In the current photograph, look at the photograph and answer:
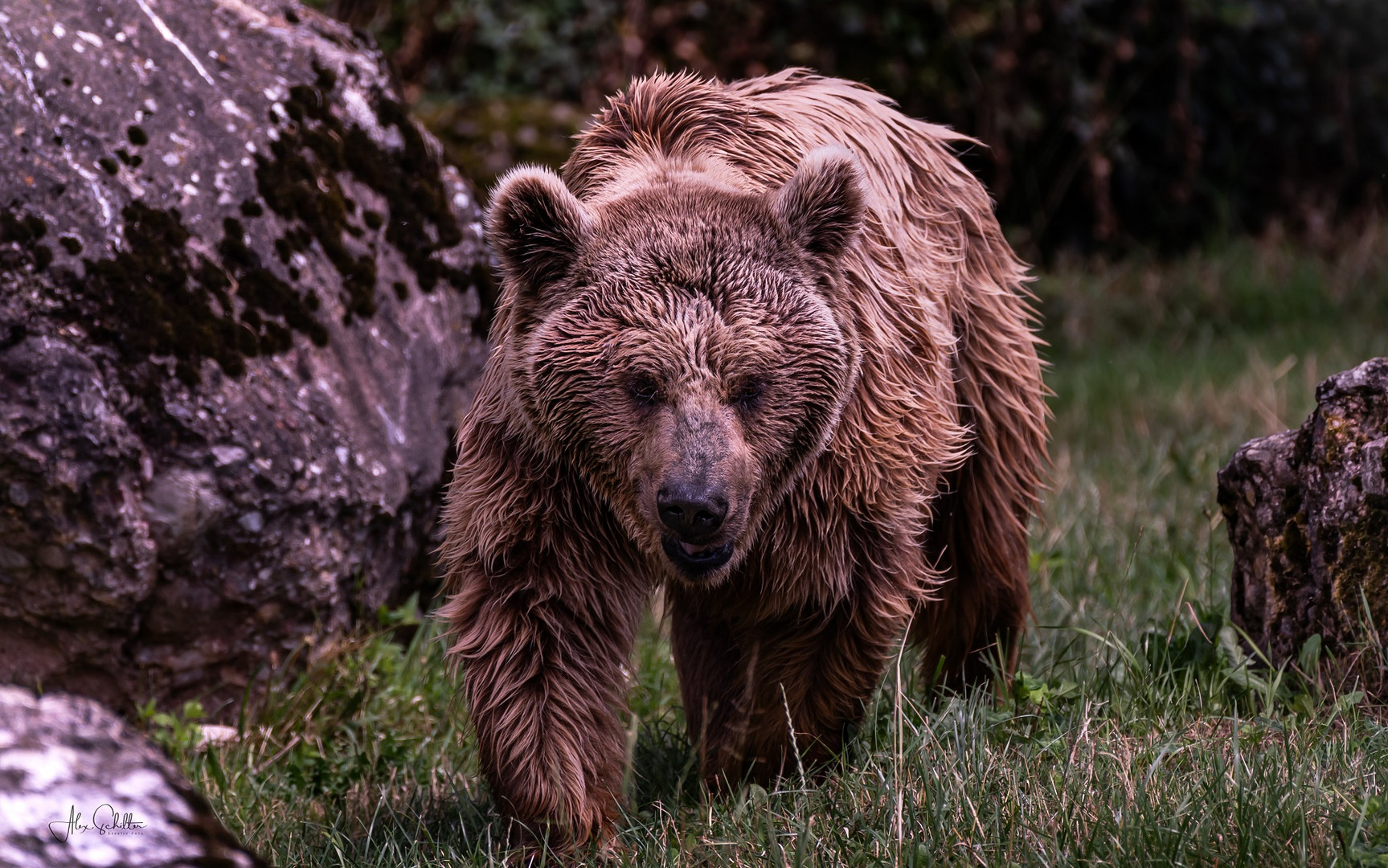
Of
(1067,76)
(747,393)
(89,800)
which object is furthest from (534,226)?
(1067,76)

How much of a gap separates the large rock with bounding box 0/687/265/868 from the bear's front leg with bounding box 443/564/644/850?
147 centimetres

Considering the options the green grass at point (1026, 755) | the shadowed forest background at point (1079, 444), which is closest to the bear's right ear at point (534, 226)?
the shadowed forest background at point (1079, 444)

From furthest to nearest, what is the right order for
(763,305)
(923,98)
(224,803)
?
(923,98) → (224,803) → (763,305)

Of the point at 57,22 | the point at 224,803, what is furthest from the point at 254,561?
the point at 57,22

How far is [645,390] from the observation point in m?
3.29

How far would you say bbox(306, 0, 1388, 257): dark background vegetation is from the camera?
969cm

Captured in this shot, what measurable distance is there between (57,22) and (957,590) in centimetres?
328

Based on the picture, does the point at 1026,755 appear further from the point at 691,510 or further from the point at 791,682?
the point at 691,510

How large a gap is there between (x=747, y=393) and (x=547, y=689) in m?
0.89

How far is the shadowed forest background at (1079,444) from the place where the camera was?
3.00m

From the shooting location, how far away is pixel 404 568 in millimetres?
4930

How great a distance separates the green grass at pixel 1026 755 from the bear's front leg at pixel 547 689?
0.11 m

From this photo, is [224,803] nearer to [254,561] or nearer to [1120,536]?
[254,561]

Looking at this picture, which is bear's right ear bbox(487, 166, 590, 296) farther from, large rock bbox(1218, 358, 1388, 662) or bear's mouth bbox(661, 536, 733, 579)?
large rock bbox(1218, 358, 1388, 662)
